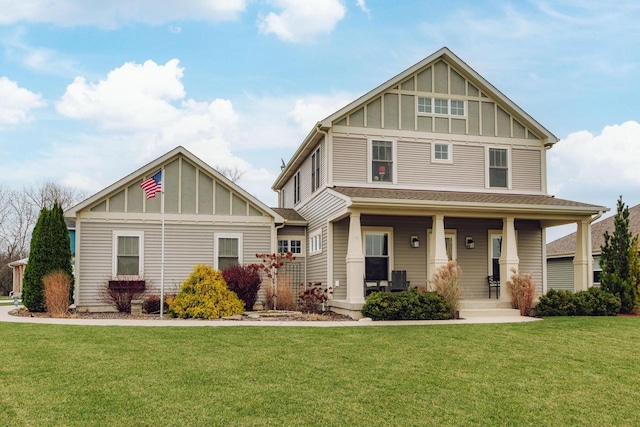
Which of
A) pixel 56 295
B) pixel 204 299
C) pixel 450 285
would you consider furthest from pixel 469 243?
pixel 56 295

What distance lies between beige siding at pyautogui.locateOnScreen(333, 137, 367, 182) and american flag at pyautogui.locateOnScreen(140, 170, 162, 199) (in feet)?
16.7

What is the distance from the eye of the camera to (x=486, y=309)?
622 inches

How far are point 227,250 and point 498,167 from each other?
9.10 metres

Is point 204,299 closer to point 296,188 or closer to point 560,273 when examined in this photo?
point 296,188

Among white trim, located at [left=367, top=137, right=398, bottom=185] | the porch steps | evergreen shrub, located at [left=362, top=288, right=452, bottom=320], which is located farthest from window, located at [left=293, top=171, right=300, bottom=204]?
evergreen shrub, located at [left=362, top=288, right=452, bottom=320]

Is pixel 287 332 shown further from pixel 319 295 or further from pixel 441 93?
pixel 441 93

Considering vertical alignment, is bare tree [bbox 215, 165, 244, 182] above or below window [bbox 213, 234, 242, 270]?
above

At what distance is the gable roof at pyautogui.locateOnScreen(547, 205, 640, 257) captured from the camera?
25.7 meters

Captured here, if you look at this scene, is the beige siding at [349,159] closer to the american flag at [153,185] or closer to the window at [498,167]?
the window at [498,167]

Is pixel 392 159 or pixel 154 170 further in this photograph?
pixel 392 159

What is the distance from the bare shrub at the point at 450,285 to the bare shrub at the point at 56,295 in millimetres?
9617

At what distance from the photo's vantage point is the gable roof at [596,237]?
1011 inches

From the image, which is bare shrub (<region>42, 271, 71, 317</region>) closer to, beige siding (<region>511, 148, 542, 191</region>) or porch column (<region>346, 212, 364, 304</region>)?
porch column (<region>346, 212, 364, 304</region>)

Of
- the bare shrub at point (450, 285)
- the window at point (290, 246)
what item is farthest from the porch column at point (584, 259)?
the window at point (290, 246)
